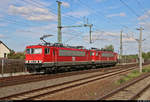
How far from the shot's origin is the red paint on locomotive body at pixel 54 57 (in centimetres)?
2130

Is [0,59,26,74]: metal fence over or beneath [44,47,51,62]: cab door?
beneath

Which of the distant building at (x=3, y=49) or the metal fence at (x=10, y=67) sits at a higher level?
the distant building at (x=3, y=49)

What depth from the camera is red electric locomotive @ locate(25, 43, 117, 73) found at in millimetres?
21328

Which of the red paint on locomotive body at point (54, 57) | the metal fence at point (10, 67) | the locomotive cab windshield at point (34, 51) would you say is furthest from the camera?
the metal fence at point (10, 67)

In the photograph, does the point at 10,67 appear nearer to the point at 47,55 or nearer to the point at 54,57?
the point at 47,55

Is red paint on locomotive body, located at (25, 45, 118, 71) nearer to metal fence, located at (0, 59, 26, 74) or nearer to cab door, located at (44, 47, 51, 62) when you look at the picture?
cab door, located at (44, 47, 51, 62)

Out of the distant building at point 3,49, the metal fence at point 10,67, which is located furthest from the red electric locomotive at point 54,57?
the distant building at point 3,49

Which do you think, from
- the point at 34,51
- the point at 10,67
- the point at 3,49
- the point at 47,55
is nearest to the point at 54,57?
the point at 47,55

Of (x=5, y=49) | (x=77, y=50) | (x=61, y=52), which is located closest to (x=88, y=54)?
(x=77, y=50)

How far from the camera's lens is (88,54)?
3156cm

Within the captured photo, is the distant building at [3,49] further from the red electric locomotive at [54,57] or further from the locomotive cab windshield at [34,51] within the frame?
the locomotive cab windshield at [34,51]

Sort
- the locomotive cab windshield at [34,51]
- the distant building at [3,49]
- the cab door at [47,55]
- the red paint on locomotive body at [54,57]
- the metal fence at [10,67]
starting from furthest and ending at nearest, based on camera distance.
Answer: the distant building at [3,49] → the metal fence at [10,67] → the locomotive cab windshield at [34,51] → the cab door at [47,55] → the red paint on locomotive body at [54,57]

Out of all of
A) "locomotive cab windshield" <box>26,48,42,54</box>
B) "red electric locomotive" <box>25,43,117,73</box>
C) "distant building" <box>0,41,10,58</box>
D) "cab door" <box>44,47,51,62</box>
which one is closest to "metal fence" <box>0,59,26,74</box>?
"red electric locomotive" <box>25,43,117,73</box>

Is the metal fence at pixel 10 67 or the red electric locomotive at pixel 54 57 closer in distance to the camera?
the red electric locomotive at pixel 54 57
